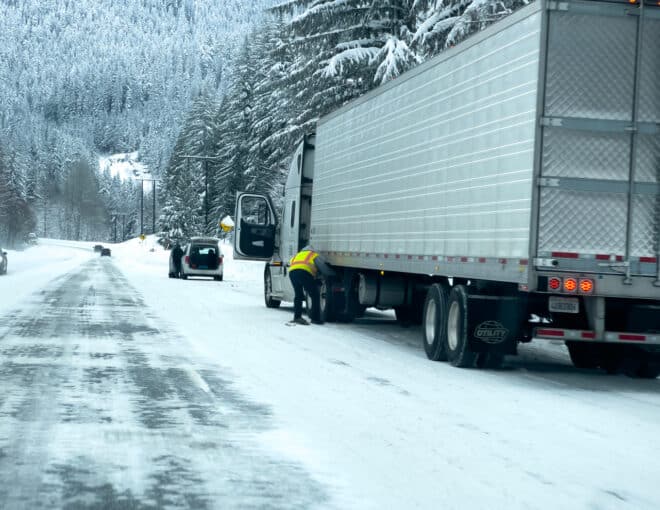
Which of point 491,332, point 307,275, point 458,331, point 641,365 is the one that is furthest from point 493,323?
point 307,275

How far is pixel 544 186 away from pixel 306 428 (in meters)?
4.06

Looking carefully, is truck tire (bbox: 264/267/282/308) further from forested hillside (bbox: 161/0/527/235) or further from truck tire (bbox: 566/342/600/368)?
truck tire (bbox: 566/342/600/368)

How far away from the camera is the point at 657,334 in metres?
11.0

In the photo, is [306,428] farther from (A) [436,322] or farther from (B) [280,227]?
(B) [280,227]

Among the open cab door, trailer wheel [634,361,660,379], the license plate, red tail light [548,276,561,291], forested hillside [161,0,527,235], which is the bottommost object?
trailer wheel [634,361,660,379]

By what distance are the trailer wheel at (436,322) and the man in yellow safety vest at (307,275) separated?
5.54 m

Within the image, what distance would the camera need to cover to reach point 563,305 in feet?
36.0

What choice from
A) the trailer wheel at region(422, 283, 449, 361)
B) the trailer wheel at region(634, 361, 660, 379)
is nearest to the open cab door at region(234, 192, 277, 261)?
the trailer wheel at region(422, 283, 449, 361)

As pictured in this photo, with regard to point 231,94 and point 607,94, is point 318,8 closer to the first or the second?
point 607,94

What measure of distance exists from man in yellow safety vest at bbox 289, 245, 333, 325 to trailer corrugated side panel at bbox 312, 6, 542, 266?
69 centimetres

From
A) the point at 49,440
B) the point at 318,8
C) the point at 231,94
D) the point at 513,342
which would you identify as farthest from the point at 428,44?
the point at 231,94

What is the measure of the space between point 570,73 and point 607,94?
465 mm

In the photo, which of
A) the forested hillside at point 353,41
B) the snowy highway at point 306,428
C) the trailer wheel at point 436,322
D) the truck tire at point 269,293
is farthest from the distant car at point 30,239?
the trailer wheel at point 436,322

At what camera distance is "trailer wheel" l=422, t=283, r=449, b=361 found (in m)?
12.9
